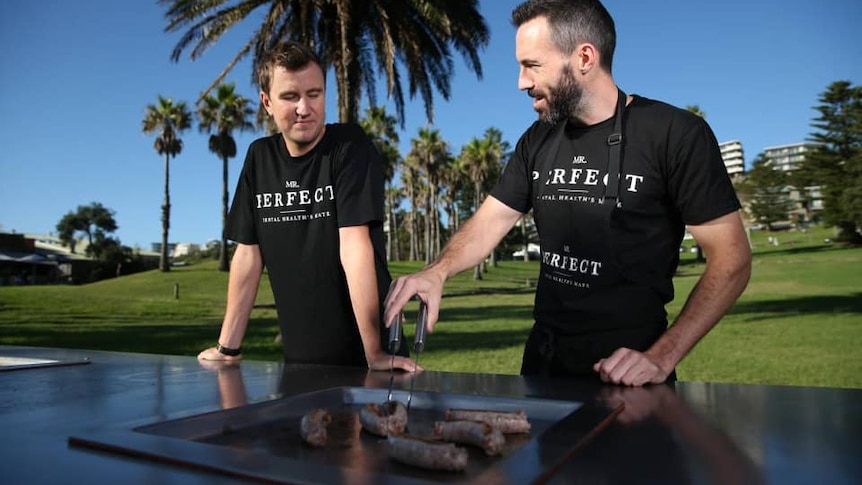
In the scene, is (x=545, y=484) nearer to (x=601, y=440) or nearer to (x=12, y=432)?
(x=601, y=440)

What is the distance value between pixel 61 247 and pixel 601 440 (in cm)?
8147

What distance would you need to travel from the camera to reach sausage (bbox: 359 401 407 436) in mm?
1185

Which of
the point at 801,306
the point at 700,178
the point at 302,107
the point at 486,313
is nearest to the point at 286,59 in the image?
the point at 302,107

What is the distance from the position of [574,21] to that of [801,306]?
1949 cm

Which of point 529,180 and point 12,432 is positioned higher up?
point 529,180

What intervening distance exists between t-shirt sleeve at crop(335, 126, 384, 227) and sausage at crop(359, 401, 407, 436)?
1239 mm

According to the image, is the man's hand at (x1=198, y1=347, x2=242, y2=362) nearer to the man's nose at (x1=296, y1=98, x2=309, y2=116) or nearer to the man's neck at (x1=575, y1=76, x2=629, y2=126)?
the man's nose at (x1=296, y1=98, x2=309, y2=116)

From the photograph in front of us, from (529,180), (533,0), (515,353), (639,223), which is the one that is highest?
(533,0)

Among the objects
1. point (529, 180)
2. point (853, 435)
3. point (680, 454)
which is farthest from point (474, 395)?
point (529, 180)

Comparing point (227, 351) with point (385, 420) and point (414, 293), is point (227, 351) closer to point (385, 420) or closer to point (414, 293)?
point (414, 293)

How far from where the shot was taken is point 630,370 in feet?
5.60

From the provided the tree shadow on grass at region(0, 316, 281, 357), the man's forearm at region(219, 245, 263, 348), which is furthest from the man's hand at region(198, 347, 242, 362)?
the tree shadow on grass at region(0, 316, 281, 357)

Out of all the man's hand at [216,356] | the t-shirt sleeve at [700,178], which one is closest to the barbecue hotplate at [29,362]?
the man's hand at [216,356]

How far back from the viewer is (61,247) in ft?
236
